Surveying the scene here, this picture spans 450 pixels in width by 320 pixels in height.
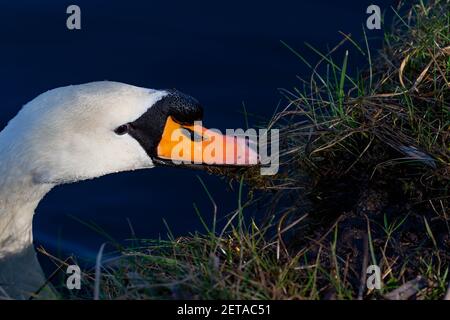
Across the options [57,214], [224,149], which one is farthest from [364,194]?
[57,214]

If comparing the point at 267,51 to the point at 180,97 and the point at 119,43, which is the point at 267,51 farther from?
the point at 180,97

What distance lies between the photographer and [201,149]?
235 inches

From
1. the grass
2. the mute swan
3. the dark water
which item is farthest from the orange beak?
the dark water

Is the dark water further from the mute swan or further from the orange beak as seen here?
the mute swan

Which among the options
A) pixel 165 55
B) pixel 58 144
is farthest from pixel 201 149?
pixel 165 55

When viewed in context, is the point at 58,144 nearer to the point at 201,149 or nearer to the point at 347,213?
the point at 201,149

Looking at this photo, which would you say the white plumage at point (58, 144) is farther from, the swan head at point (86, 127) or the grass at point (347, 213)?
the grass at point (347, 213)

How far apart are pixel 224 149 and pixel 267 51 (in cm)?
359

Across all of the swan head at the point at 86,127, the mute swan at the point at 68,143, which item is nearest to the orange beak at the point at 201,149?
the mute swan at the point at 68,143

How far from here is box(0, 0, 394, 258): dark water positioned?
789 cm

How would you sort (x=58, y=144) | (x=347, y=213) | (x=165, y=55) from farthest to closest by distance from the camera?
1. (x=165, y=55)
2. (x=347, y=213)
3. (x=58, y=144)

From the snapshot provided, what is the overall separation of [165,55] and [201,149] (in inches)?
139

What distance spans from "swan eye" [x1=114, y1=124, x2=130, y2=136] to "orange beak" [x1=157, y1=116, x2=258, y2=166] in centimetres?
35

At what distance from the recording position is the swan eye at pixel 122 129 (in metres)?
5.56
